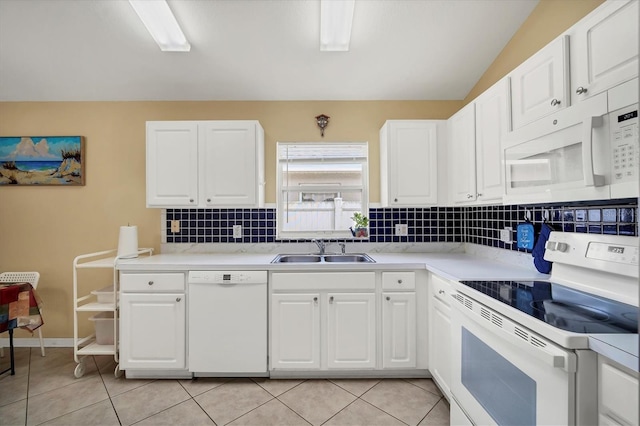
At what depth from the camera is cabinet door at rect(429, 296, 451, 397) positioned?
1.86 metres

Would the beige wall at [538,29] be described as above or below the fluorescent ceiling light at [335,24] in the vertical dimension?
below

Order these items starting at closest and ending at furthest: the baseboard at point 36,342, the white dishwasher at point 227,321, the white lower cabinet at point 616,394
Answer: the white lower cabinet at point 616,394, the white dishwasher at point 227,321, the baseboard at point 36,342

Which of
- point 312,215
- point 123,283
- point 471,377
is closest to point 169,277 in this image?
point 123,283

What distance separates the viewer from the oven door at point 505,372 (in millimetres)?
954

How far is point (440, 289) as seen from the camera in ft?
6.40

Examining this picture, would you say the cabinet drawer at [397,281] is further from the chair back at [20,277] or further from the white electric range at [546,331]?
the chair back at [20,277]

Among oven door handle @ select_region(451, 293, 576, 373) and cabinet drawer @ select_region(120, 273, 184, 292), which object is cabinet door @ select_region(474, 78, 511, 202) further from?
cabinet drawer @ select_region(120, 273, 184, 292)

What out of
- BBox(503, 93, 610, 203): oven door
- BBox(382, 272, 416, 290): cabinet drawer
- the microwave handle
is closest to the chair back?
BBox(382, 272, 416, 290): cabinet drawer

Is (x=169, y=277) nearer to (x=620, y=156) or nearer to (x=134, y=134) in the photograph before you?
(x=134, y=134)

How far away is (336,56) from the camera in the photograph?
239cm

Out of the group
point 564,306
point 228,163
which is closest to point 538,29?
point 564,306

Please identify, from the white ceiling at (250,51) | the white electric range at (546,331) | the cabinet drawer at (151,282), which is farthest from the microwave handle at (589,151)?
the cabinet drawer at (151,282)

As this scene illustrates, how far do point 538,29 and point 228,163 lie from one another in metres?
2.45

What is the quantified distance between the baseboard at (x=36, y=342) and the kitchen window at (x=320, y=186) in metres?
2.28
